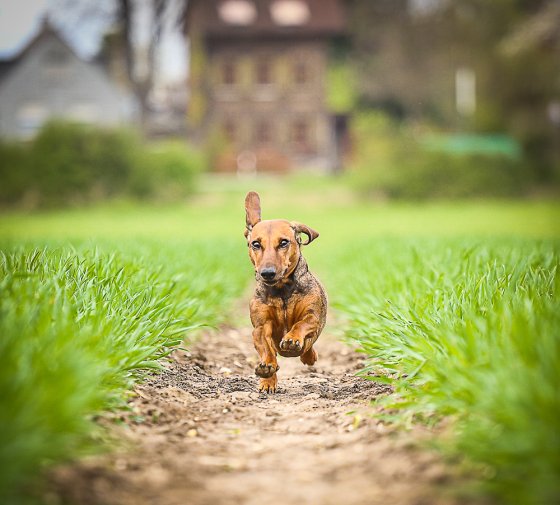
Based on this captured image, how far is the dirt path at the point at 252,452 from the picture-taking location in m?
2.62

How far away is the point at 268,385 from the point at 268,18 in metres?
36.5

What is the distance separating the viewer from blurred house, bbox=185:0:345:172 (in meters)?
37.9

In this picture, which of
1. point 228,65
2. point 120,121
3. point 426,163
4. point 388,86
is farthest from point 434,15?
Result: point 120,121

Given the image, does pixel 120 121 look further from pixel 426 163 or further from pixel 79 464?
pixel 79 464

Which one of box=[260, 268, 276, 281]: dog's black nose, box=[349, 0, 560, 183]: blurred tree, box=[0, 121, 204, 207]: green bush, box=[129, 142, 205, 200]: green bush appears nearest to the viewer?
box=[260, 268, 276, 281]: dog's black nose

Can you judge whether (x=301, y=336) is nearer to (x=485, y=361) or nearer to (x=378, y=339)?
(x=378, y=339)

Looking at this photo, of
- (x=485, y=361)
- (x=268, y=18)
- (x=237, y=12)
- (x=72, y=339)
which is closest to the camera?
(x=485, y=361)

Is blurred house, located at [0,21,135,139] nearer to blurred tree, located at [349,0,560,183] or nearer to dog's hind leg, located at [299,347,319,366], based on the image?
blurred tree, located at [349,0,560,183]

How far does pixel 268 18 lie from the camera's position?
3850 centimetres

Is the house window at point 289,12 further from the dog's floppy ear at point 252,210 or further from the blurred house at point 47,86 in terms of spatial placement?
the dog's floppy ear at point 252,210

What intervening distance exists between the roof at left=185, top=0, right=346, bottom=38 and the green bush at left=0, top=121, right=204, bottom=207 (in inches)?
490

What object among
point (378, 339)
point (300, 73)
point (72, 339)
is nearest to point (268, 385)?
point (378, 339)

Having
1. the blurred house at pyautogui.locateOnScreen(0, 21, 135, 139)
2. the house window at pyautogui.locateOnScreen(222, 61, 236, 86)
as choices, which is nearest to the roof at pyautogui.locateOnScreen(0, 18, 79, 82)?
the blurred house at pyautogui.locateOnScreen(0, 21, 135, 139)

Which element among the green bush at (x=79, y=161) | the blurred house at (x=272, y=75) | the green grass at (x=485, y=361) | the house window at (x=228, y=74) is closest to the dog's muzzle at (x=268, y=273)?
the green grass at (x=485, y=361)
